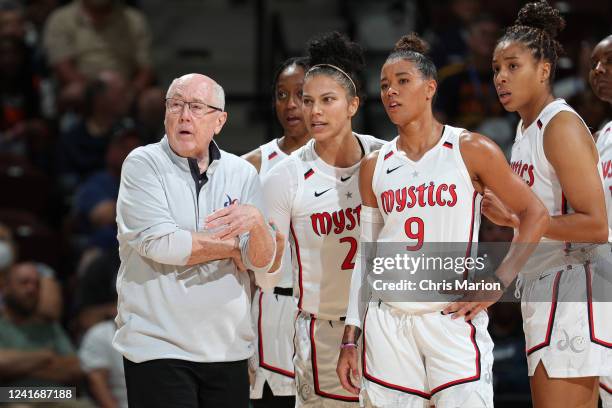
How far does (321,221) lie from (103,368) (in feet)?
7.14

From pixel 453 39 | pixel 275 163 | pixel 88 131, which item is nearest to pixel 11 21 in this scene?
pixel 88 131

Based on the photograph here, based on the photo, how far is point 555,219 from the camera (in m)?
3.98

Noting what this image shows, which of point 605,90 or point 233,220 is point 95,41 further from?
point 233,220

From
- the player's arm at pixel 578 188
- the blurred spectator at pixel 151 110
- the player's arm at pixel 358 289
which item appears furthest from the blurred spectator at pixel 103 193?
the player's arm at pixel 578 188

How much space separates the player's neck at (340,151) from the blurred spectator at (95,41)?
482 cm

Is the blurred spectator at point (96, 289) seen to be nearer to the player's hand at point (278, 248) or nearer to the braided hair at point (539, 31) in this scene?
the player's hand at point (278, 248)

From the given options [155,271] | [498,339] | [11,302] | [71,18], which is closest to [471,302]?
[155,271]

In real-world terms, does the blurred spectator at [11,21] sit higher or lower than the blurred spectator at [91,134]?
higher

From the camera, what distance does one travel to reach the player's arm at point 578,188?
3967 millimetres

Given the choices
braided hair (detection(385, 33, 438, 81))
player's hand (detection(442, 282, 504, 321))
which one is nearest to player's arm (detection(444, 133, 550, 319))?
player's hand (detection(442, 282, 504, 321))

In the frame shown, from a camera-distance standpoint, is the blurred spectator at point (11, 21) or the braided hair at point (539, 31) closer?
the braided hair at point (539, 31)

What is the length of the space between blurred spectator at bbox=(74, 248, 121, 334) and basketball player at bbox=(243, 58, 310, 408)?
1.90 meters

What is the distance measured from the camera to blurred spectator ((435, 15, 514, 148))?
26.1ft

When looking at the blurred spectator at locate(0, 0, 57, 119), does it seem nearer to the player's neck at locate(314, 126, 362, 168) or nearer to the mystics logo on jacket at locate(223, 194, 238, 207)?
the player's neck at locate(314, 126, 362, 168)
